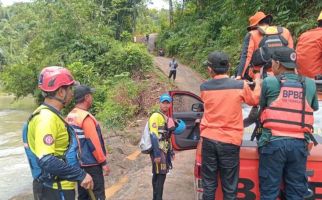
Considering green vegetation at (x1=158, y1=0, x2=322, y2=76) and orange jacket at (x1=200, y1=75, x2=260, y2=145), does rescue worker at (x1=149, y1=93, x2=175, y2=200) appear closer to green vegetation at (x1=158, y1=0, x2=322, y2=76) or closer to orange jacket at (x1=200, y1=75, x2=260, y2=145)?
orange jacket at (x1=200, y1=75, x2=260, y2=145)

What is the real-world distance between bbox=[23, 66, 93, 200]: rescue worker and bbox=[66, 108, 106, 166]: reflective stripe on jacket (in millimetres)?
1177

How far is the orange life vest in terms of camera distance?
3554 millimetres

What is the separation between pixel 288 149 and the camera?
3549mm

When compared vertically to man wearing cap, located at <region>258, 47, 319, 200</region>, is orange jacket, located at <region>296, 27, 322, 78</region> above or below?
above

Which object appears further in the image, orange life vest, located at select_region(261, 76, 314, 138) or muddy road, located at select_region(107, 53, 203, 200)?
muddy road, located at select_region(107, 53, 203, 200)

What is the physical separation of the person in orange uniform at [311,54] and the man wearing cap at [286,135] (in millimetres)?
1296

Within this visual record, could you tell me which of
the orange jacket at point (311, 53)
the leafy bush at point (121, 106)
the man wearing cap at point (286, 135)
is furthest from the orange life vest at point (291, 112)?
the leafy bush at point (121, 106)

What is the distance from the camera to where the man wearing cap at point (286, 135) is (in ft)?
11.7

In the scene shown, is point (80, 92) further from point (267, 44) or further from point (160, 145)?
point (267, 44)

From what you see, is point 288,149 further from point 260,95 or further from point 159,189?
point 159,189

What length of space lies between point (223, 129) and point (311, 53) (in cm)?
166

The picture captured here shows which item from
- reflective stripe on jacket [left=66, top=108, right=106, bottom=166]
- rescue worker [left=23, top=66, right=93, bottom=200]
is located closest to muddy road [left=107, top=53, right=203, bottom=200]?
reflective stripe on jacket [left=66, top=108, right=106, bottom=166]

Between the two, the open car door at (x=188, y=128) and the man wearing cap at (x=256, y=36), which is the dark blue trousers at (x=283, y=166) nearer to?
the man wearing cap at (x=256, y=36)

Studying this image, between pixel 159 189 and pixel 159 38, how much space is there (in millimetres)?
34873
